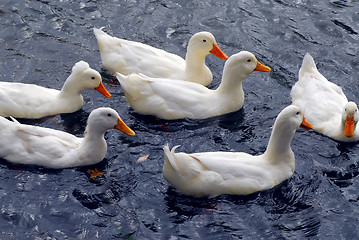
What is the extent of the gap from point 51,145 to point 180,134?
1934mm

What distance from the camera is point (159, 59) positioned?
10211 millimetres

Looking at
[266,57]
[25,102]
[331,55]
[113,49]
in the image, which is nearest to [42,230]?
[25,102]

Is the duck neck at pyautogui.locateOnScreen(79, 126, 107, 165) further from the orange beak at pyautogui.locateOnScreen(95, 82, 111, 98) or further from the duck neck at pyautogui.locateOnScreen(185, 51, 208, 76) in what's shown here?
the duck neck at pyautogui.locateOnScreen(185, 51, 208, 76)

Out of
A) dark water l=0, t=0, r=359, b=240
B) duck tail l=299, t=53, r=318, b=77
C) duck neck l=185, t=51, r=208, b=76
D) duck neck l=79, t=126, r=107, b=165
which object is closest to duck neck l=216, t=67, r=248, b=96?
dark water l=0, t=0, r=359, b=240

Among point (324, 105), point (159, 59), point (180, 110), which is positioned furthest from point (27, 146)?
point (324, 105)

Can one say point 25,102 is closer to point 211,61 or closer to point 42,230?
point 42,230

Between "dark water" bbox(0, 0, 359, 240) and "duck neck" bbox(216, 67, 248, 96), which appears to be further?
"duck neck" bbox(216, 67, 248, 96)

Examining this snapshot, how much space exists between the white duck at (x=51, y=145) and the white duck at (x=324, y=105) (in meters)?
3.13

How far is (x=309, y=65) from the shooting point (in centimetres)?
1026

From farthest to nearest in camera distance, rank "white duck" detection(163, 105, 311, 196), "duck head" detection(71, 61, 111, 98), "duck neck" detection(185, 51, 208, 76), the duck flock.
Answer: "duck neck" detection(185, 51, 208, 76), "duck head" detection(71, 61, 111, 98), the duck flock, "white duck" detection(163, 105, 311, 196)

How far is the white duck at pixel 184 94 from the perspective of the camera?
368 inches

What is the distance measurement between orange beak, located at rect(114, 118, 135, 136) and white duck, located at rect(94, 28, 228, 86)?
173cm

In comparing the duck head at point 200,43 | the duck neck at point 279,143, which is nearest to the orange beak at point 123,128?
the duck neck at point 279,143

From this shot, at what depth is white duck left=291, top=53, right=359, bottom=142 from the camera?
9.02 metres
